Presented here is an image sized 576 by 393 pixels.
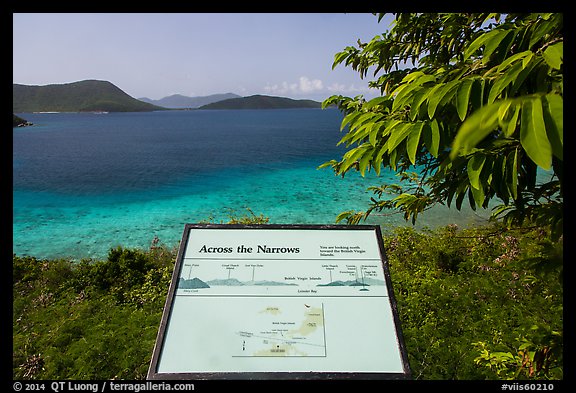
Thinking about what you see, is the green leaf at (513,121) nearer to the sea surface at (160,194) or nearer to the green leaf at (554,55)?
the green leaf at (554,55)

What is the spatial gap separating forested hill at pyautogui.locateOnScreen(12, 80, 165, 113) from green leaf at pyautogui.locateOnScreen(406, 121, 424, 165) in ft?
335

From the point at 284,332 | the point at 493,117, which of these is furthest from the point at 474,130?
the point at 284,332

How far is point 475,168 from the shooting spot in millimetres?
1260

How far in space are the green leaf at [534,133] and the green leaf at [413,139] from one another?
0.45 metres

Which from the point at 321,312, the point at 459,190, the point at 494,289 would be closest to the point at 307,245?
the point at 321,312

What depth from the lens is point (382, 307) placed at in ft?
6.42

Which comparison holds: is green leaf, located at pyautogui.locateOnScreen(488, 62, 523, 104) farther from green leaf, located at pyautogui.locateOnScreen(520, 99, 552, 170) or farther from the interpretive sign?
the interpretive sign

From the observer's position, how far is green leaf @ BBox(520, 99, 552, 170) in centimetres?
81

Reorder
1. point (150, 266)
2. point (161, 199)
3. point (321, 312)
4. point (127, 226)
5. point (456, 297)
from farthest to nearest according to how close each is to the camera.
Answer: point (161, 199)
point (127, 226)
point (150, 266)
point (456, 297)
point (321, 312)

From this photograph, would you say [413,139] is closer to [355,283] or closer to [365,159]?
[365,159]

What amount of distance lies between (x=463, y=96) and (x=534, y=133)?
460 mm

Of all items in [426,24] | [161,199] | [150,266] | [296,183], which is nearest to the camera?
[426,24]
